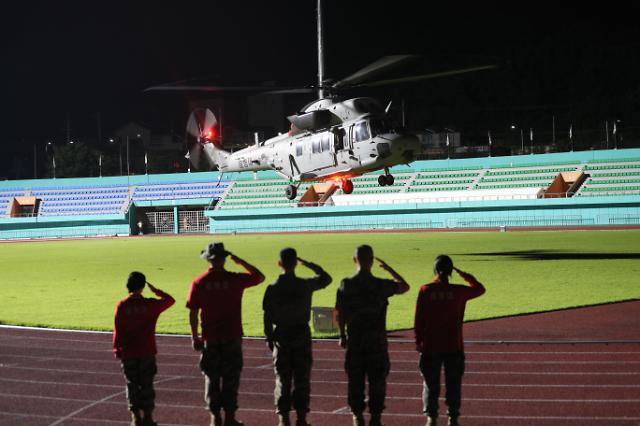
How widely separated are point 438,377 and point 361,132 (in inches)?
973

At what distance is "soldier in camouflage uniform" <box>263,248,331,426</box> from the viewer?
8789mm

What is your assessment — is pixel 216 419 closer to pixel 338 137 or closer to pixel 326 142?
pixel 338 137

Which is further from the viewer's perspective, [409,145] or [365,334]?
[409,145]

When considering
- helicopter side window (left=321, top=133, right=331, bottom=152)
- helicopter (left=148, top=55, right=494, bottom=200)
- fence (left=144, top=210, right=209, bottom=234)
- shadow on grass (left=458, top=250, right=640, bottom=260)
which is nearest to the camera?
shadow on grass (left=458, top=250, right=640, bottom=260)

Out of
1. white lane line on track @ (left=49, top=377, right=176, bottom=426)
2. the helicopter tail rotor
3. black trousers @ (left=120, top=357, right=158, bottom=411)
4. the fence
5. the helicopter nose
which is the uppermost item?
the helicopter tail rotor

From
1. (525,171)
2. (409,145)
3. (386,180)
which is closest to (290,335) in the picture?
(409,145)

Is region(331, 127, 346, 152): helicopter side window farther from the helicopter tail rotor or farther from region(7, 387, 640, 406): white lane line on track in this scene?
region(7, 387, 640, 406): white lane line on track

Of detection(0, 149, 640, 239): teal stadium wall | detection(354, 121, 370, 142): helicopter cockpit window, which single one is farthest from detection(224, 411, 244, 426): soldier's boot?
detection(0, 149, 640, 239): teal stadium wall

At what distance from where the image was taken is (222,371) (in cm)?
905

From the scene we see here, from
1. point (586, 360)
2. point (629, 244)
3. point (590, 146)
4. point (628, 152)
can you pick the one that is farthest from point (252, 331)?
point (590, 146)

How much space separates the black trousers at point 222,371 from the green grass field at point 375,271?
688 cm

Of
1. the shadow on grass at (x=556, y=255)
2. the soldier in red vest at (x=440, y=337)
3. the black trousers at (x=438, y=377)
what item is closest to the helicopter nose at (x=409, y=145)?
the shadow on grass at (x=556, y=255)

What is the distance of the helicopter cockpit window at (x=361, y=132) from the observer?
1294 inches

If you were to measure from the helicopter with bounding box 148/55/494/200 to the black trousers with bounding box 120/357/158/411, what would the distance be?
800 inches
